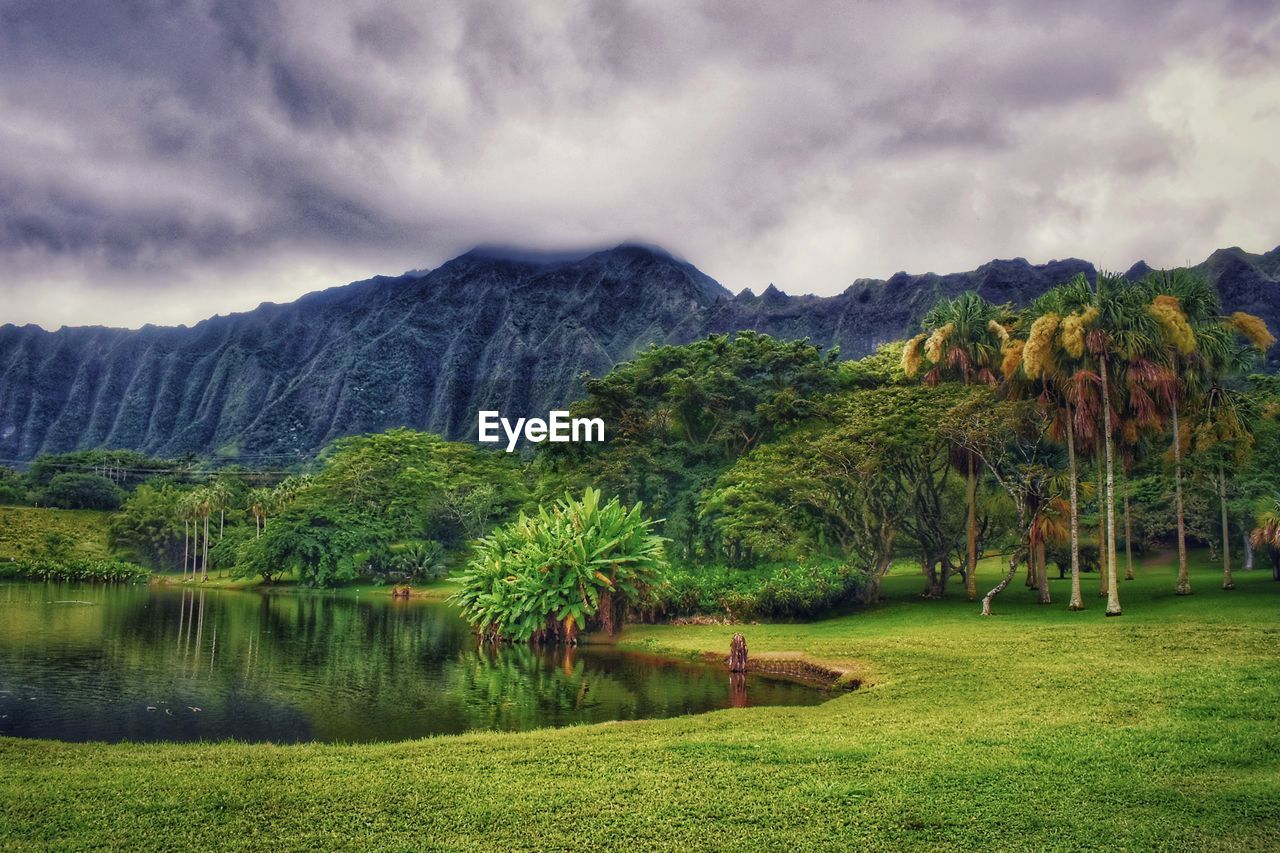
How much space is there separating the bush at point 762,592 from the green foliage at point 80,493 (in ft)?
292

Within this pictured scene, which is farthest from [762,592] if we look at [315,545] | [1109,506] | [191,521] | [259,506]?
[191,521]

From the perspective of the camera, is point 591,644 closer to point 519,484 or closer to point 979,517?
point 979,517

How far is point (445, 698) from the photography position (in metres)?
20.0

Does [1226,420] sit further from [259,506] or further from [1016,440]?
[259,506]

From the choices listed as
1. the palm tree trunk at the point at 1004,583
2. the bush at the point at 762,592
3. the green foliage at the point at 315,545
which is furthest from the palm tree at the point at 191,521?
the palm tree trunk at the point at 1004,583

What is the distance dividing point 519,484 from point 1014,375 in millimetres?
45277

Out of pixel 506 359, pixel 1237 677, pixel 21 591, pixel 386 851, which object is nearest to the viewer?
pixel 386 851

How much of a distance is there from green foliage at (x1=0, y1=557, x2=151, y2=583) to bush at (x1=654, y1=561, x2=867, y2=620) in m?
54.9

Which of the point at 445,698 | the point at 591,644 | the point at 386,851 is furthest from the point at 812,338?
the point at 386,851

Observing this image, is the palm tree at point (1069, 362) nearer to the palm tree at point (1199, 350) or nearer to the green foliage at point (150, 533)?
the palm tree at point (1199, 350)

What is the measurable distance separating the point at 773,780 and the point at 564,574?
20774mm

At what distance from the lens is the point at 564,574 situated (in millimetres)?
31125

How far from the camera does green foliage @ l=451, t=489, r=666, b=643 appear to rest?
3064 cm

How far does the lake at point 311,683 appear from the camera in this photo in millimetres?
16797
